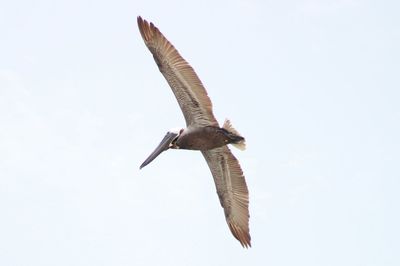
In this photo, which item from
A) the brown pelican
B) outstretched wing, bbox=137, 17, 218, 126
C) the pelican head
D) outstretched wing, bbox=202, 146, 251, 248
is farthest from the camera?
outstretched wing, bbox=202, 146, 251, 248

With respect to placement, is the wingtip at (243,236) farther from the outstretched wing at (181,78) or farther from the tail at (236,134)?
the outstretched wing at (181,78)

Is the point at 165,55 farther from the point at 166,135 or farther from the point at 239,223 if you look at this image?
the point at 239,223

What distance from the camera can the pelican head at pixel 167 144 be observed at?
17516mm

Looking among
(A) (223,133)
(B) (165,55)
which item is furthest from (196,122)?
(B) (165,55)

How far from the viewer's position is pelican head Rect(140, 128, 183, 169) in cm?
1752

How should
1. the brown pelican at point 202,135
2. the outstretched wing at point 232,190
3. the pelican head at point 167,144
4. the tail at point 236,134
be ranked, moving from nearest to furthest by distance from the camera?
the brown pelican at point 202,135, the tail at point 236,134, the pelican head at point 167,144, the outstretched wing at point 232,190

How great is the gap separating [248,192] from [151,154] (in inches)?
99.5

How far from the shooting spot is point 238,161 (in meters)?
18.1

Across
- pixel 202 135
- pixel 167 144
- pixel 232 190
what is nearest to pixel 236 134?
pixel 202 135

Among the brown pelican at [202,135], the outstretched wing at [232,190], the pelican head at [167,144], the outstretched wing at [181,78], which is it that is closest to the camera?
the outstretched wing at [181,78]

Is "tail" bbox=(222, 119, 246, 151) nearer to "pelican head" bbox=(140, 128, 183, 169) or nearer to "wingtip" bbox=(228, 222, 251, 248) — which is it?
"pelican head" bbox=(140, 128, 183, 169)

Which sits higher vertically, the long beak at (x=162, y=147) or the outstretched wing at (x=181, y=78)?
the outstretched wing at (x=181, y=78)

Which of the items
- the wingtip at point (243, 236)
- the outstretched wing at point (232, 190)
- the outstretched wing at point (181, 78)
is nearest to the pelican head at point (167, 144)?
the outstretched wing at point (181, 78)

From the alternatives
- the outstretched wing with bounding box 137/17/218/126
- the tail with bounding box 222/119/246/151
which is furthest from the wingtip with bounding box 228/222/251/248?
the outstretched wing with bounding box 137/17/218/126
